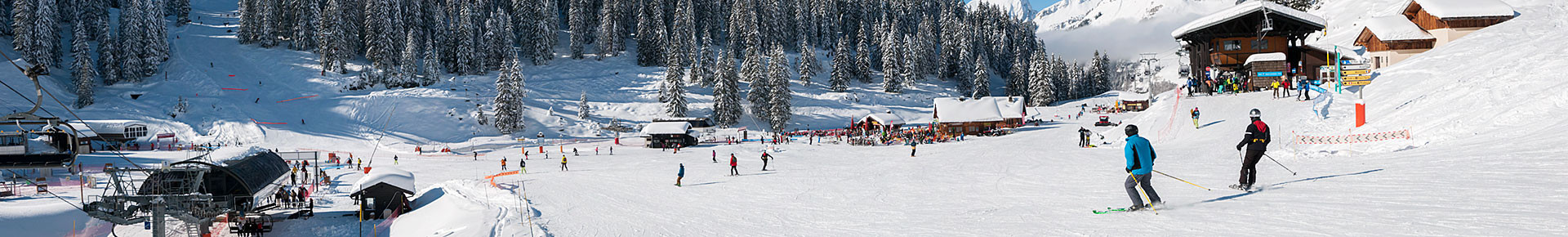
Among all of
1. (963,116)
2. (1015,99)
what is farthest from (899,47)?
(963,116)

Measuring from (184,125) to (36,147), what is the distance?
51.6 metres

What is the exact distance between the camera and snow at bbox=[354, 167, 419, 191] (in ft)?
75.1

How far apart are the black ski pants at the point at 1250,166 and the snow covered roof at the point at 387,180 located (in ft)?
69.2

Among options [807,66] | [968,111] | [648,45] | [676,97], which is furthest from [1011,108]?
[648,45]

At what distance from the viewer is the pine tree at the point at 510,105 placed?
61.1 m

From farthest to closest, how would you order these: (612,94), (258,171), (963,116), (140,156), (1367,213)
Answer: (612,94), (963,116), (140,156), (258,171), (1367,213)

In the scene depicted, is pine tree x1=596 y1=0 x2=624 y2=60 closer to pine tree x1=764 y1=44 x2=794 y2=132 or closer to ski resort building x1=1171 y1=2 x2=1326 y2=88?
pine tree x1=764 y1=44 x2=794 y2=132

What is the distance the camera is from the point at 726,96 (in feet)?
222

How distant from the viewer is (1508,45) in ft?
89.8

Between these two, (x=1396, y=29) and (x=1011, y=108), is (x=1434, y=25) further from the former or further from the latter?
(x=1011, y=108)

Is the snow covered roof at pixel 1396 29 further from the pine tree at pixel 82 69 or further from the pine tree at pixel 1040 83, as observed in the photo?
the pine tree at pixel 82 69

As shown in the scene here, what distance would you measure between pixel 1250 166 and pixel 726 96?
189 ft

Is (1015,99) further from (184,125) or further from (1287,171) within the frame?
(184,125)

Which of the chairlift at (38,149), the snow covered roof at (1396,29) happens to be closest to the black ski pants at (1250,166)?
the chairlift at (38,149)
